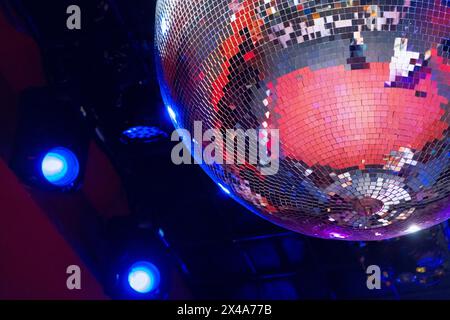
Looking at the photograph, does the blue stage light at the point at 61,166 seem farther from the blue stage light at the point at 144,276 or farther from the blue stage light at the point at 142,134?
the blue stage light at the point at 144,276

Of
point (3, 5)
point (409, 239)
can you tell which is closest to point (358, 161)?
point (3, 5)

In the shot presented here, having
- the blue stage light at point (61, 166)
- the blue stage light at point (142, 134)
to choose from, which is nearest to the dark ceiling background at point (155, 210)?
the blue stage light at point (142, 134)

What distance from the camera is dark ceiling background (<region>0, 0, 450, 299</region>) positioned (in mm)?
2869

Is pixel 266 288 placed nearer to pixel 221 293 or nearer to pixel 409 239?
pixel 221 293

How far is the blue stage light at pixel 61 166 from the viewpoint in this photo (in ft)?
9.31

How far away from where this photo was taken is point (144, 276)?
3477 millimetres

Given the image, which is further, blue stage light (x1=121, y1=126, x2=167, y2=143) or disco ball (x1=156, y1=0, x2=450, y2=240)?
blue stage light (x1=121, y1=126, x2=167, y2=143)

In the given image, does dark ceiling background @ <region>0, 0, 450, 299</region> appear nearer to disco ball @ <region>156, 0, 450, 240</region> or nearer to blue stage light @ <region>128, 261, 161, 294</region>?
blue stage light @ <region>128, 261, 161, 294</region>

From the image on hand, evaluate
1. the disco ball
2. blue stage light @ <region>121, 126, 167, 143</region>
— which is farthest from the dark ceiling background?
the disco ball

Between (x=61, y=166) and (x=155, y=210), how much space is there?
927 mm

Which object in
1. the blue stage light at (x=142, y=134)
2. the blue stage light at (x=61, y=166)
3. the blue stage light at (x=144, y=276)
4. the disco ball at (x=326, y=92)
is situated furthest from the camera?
the blue stage light at (x=144, y=276)

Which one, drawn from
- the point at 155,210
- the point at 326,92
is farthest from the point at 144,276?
the point at 326,92

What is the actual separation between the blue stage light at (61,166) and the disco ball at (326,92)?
1.89 metres

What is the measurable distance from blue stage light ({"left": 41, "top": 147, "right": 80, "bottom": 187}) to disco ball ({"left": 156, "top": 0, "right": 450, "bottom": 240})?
1.89 meters
